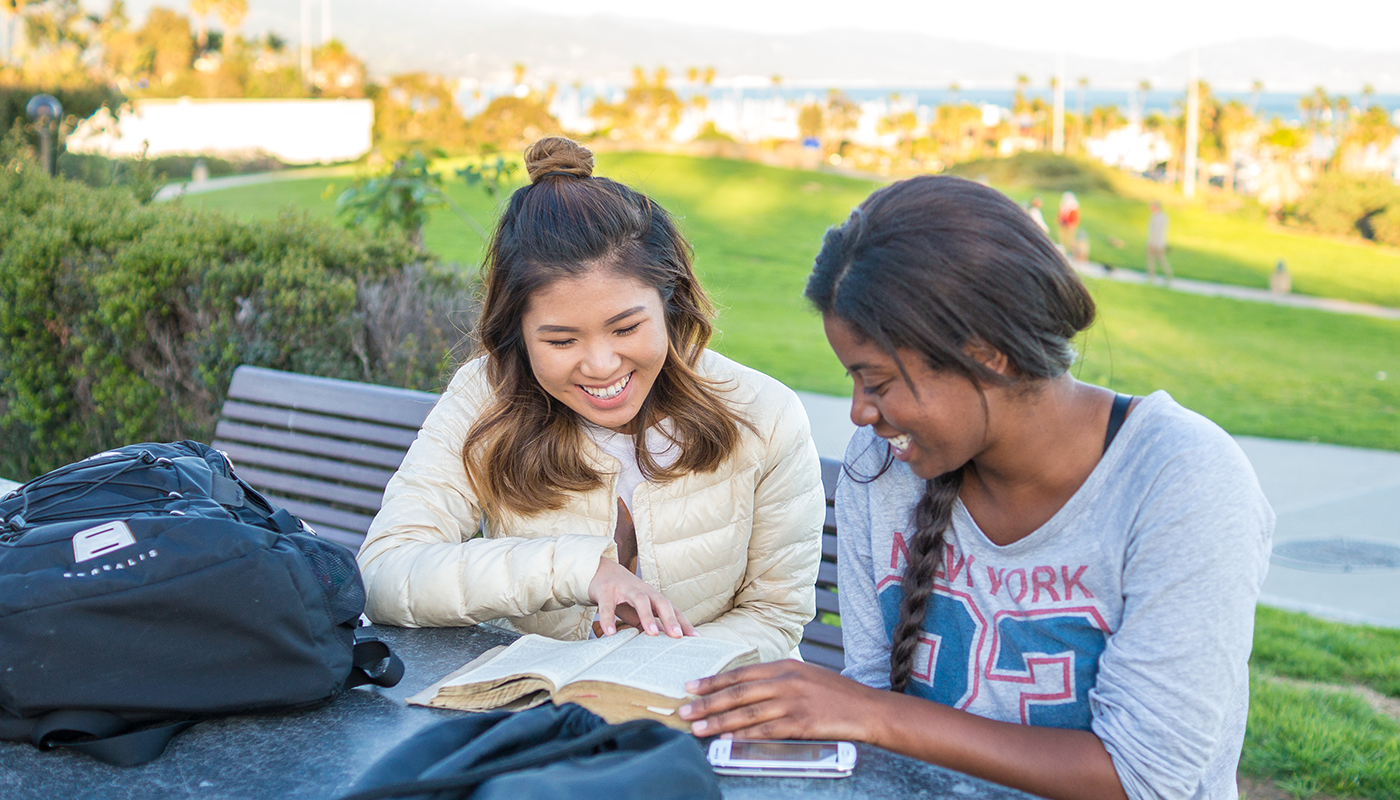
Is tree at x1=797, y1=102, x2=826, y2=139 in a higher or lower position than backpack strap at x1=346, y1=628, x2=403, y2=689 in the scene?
higher

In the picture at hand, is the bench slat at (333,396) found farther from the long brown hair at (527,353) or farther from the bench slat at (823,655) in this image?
the bench slat at (823,655)

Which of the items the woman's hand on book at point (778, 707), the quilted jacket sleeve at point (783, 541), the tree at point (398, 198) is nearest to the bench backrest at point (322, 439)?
the quilted jacket sleeve at point (783, 541)

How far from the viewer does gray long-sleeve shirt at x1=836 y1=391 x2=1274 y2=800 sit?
4.72 ft

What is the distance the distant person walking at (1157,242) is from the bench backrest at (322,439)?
18747 mm

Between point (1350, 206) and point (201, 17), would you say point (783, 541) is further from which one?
point (201, 17)

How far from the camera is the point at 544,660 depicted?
5.26 ft

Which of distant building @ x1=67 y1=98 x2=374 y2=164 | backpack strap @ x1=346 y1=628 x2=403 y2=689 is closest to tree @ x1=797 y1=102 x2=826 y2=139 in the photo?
distant building @ x1=67 y1=98 x2=374 y2=164

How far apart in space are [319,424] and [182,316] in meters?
1.45

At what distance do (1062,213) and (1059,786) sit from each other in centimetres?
2116

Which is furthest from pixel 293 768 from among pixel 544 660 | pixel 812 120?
pixel 812 120

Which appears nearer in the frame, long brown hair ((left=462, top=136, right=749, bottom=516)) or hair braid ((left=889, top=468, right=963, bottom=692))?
hair braid ((left=889, top=468, right=963, bottom=692))

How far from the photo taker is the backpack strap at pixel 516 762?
4.00ft

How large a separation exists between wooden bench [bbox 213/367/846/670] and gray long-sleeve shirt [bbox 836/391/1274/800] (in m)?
1.22

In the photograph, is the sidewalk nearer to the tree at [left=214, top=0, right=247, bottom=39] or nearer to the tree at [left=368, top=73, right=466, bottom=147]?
the tree at [left=368, top=73, right=466, bottom=147]
